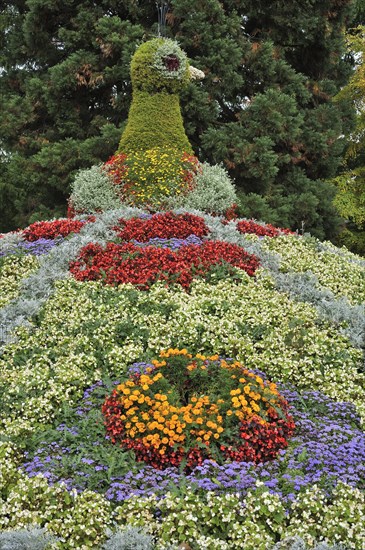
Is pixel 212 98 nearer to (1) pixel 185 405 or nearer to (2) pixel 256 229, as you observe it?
(2) pixel 256 229

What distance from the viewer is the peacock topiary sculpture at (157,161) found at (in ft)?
29.7

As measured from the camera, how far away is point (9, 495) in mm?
3215

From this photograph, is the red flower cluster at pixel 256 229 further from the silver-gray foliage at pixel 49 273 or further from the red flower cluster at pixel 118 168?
the red flower cluster at pixel 118 168

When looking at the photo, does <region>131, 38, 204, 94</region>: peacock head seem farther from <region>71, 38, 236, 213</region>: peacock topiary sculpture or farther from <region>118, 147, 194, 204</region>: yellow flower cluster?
<region>118, 147, 194, 204</region>: yellow flower cluster

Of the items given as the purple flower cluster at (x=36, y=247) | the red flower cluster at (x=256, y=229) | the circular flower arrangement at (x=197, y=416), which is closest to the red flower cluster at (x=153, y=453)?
the circular flower arrangement at (x=197, y=416)

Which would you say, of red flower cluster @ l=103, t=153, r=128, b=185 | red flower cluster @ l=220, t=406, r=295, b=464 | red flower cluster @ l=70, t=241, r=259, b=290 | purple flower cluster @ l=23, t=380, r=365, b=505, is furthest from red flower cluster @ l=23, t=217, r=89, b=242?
red flower cluster @ l=220, t=406, r=295, b=464

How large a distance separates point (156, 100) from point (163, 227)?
346cm

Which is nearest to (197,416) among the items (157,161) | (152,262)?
(152,262)

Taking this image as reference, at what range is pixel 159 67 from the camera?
956cm

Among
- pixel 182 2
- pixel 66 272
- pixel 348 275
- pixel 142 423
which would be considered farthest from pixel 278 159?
pixel 142 423

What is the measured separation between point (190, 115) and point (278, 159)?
2.22 metres

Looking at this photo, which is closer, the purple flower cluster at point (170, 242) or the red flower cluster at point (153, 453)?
the red flower cluster at point (153, 453)

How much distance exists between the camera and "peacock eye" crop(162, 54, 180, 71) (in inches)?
378

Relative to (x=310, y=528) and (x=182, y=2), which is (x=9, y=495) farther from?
Result: (x=182, y=2)
